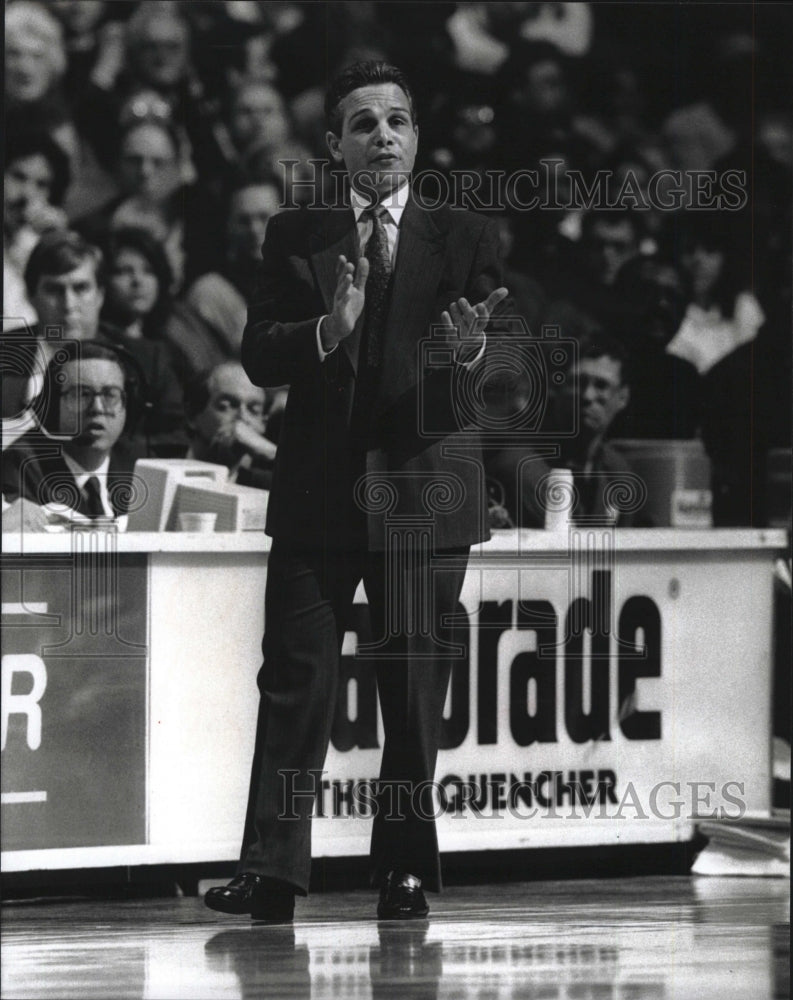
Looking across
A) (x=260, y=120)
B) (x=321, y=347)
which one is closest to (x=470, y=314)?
(x=321, y=347)

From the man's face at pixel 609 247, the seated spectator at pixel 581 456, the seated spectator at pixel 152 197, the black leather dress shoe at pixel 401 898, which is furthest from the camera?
the seated spectator at pixel 152 197

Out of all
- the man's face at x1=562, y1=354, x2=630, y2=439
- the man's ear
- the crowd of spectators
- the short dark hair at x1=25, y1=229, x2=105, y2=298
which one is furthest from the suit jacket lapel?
the short dark hair at x1=25, y1=229, x2=105, y2=298

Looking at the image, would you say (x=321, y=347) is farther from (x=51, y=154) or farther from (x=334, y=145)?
(x=51, y=154)

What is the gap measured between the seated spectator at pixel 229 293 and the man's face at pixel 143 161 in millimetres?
357

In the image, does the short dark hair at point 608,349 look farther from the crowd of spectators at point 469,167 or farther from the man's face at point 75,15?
the man's face at point 75,15

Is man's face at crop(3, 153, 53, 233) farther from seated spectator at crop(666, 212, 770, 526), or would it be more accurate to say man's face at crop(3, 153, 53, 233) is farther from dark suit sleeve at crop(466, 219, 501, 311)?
dark suit sleeve at crop(466, 219, 501, 311)

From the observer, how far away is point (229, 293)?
519 cm

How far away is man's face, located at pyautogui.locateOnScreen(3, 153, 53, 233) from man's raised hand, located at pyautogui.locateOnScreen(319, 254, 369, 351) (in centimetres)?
209

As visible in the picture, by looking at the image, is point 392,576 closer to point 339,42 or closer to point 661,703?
point 661,703

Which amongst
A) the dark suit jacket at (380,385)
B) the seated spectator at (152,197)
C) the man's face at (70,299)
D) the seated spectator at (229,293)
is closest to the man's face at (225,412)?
the seated spectator at (229,293)

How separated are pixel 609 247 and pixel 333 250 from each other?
5.27 feet

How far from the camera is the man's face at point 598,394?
14.9 feet

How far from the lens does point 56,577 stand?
13.4 feet

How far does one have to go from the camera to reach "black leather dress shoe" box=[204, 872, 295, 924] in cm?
357
